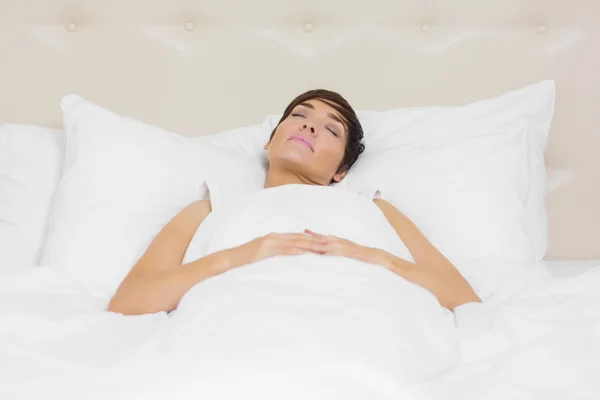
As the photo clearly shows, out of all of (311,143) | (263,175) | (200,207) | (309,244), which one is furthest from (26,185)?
(309,244)

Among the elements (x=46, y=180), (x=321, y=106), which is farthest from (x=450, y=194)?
(x=46, y=180)

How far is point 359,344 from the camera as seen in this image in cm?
95

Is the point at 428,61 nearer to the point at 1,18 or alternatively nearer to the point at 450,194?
A: the point at 450,194

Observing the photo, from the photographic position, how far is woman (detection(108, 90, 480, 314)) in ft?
4.19

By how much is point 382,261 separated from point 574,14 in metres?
1.00

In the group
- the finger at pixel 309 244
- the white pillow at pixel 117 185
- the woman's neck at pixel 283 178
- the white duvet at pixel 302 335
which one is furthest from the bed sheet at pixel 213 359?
the woman's neck at pixel 283 178

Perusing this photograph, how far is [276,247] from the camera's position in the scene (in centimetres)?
127

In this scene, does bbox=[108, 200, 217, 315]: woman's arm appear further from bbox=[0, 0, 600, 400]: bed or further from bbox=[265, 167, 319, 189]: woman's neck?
bbox=[265, 167, 319, 189]: woman's neck

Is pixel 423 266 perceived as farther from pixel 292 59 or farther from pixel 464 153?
pixel 292 59

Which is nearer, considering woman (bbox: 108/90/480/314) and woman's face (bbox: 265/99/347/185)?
woman (bbox: 108/90/480/314)

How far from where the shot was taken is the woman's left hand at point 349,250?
127 cm

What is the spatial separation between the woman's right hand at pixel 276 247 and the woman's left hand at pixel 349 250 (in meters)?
0.01

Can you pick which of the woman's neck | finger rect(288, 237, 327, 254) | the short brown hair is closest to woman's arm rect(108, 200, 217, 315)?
finger rect(288, 237, 327, 254)

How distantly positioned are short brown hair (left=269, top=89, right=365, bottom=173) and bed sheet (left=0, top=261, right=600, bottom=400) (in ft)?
1.59
